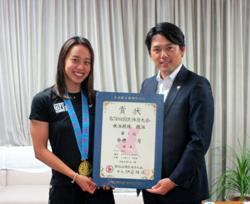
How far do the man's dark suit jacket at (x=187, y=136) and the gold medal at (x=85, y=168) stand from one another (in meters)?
0.46

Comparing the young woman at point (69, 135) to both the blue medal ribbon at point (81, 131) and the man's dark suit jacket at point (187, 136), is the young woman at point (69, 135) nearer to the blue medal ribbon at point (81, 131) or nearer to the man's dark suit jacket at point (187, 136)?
the blue medal ribbon at point (81, 131)

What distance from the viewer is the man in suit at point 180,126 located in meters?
1.43

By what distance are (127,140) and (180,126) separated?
1.05 feet

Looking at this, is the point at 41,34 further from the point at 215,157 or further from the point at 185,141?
the point at 215,157

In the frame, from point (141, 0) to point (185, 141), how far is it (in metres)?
2.42

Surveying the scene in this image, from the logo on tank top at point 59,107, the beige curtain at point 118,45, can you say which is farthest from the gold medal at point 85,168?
the beige curtain at point 118,45

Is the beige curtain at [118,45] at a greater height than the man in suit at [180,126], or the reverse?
the beige curtain at [118,45]

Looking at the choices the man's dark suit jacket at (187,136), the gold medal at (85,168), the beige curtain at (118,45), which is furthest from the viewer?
the beige curtain at (118,45)

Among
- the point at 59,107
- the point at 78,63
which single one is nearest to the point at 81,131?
the point at 59,107

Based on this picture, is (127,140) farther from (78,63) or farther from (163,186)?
(78,63)

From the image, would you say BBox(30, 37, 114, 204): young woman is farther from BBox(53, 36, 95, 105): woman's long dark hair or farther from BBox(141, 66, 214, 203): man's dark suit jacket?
BBox(141, 66, 214, 203): man's dark suit jacket

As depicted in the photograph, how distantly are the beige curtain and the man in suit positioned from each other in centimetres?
181

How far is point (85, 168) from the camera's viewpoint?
1.56 m

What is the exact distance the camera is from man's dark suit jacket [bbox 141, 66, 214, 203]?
56.3 inches
